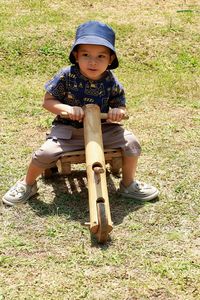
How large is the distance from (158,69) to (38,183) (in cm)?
365

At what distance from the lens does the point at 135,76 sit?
293 inches

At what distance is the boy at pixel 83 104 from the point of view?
406 centimetres

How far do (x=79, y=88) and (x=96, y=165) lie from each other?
712 mm

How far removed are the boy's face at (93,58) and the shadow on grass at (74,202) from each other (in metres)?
1.05

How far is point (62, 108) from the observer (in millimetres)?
4102

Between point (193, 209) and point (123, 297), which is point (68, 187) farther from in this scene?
point (123, 297)

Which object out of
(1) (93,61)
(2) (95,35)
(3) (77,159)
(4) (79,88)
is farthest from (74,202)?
(2) (95,35)

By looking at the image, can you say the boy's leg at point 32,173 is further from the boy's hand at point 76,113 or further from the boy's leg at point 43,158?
the boy's hand at point 76,113

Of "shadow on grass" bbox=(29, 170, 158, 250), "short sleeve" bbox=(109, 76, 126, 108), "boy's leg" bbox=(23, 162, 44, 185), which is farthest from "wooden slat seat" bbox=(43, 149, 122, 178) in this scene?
"short sleeve" bbox=(109, 76, 126, 108)

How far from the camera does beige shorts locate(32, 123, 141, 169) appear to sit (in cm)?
411

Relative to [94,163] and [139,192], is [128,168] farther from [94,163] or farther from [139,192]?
[94,163]

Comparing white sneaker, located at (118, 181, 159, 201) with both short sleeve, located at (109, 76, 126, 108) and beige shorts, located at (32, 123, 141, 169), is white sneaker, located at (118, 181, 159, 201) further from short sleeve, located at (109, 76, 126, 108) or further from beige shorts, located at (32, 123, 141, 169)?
short sleeve, located at (109, 76, 126, 108)

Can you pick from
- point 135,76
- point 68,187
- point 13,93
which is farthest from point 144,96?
point 68,187

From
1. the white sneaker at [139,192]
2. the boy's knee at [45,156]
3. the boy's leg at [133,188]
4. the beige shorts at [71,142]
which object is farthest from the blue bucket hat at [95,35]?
the white sneaker at [139,192]
